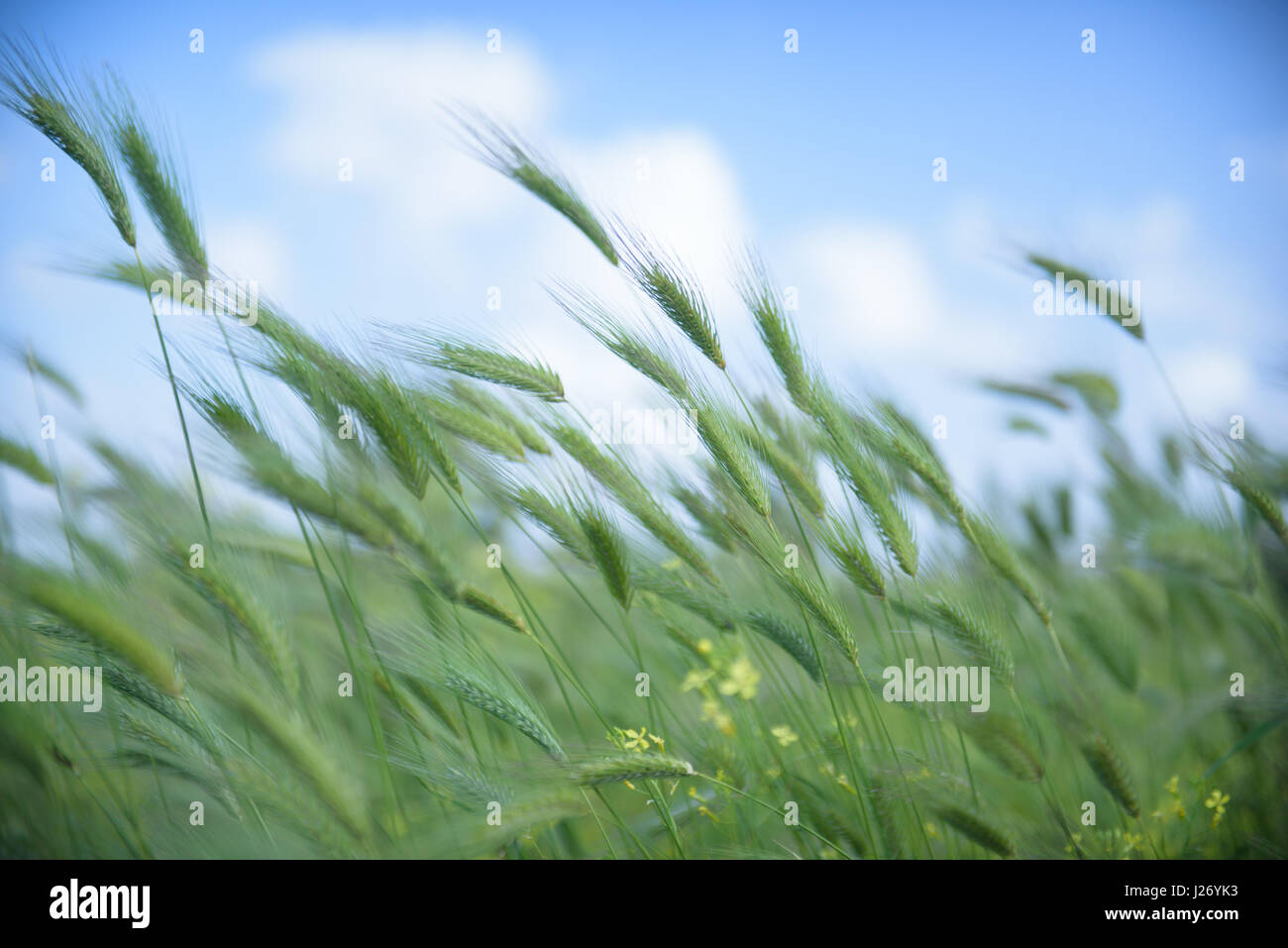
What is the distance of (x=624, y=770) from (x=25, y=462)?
129 cm

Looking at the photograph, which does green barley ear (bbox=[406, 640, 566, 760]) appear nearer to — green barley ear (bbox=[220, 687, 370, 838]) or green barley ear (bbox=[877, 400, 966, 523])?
green barley ear (bbox=[220, 687, 370, 838])

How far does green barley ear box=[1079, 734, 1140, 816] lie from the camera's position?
1.13 meters

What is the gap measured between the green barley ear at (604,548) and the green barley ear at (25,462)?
41.3 inches

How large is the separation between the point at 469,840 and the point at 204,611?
2.01 ft

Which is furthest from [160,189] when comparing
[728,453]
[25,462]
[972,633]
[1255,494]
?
[1255,494]

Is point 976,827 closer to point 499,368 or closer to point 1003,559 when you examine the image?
point 1003,559

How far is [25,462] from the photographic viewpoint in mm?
1356

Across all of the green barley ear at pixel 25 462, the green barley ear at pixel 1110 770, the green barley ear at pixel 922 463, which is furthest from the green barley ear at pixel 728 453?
the green barley ear at pixel 25 462

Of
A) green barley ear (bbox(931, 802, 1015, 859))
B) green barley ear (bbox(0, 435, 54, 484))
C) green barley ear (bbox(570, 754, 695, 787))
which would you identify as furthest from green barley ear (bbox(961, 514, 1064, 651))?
green barley ear (bbox(0, 435, 54, 484))
